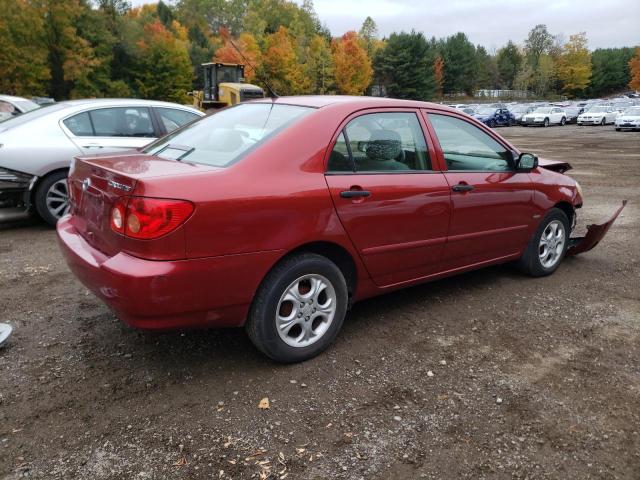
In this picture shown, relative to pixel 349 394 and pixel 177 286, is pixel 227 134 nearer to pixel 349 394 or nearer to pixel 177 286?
pixel 177 286

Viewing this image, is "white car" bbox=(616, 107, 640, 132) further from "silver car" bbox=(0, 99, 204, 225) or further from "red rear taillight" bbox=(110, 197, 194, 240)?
"red rear taillight" bbox=(110, 197, 194, 240)

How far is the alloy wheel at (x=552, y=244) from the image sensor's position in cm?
509

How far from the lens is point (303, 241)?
3209mm

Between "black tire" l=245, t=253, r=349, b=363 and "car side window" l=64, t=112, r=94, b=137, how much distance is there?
176 inches

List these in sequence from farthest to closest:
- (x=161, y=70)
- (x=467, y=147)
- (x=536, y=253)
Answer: (x=161, y=70) → (x=536, y=253) → (x=467, y=147)

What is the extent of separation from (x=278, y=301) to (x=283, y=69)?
61.9 metres

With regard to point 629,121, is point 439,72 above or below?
above

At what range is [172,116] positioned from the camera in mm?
7277

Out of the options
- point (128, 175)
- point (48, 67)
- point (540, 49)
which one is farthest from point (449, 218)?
point (540, 49)

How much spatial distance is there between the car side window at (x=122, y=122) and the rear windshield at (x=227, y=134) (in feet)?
10.3

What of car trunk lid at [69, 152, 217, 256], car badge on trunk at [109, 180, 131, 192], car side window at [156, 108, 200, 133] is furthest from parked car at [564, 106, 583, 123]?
car badge on trunk at [109, 180, 131, 192]

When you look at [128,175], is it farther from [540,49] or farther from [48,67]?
[540,49]

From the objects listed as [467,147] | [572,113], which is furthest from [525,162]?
[572,113]

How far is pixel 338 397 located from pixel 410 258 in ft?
4.06
